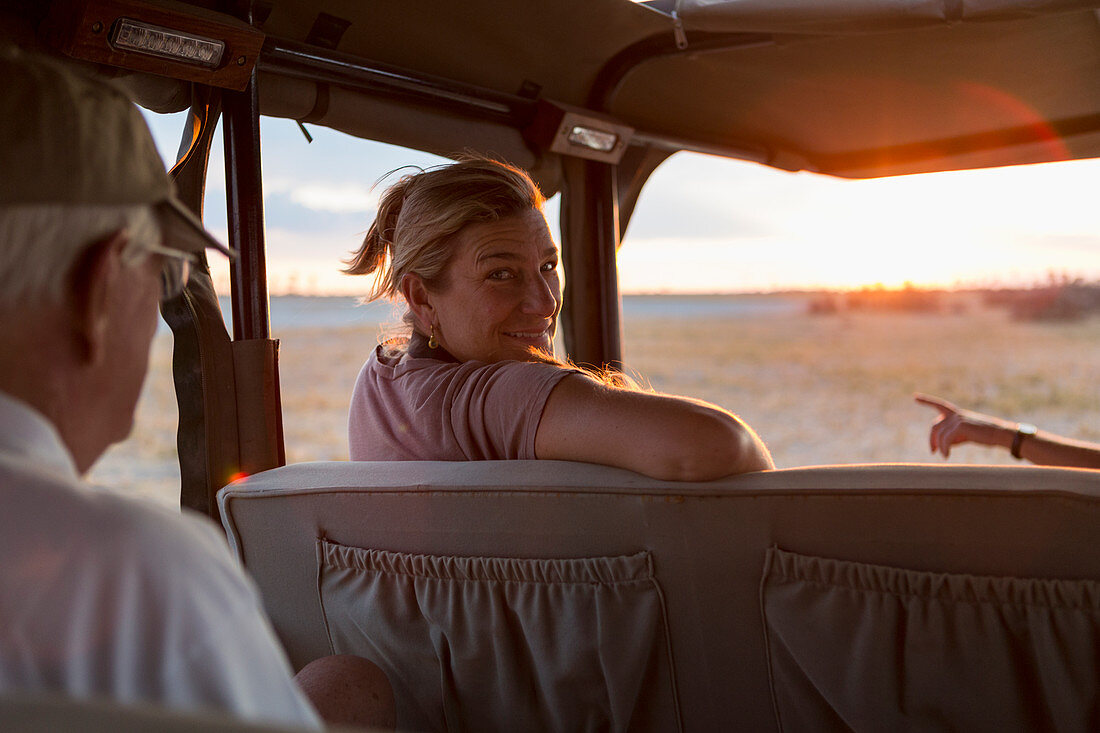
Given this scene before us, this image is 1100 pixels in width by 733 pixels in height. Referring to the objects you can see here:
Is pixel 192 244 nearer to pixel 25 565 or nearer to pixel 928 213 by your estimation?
pixel 25 565

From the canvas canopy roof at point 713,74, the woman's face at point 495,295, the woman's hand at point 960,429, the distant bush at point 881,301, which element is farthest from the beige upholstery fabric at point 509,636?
the distant bush at point 881,301

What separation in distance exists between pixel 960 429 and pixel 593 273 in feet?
4.51

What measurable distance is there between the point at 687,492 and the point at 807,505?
0.18 metres

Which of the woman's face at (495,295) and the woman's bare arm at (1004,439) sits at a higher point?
the woman's face at (495,295)

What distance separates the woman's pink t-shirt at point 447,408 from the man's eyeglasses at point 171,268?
0.80 metres

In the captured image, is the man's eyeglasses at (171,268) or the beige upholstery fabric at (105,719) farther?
the man's eyeglasses at (171,268)

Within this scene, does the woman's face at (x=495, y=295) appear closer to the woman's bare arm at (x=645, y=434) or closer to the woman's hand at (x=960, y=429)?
the woman's bare arm at (x=645, y=434)

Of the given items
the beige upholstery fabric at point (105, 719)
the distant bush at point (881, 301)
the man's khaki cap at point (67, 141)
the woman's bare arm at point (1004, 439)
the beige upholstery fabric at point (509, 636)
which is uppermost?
the distant bush at point (881, 301)

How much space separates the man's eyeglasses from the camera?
0.77 m

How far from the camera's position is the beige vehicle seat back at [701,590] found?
117 centimetres

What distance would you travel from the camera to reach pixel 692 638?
137cm

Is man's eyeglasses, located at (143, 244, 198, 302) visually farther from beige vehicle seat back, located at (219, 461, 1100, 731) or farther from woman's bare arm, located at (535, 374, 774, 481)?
woman's bare arm, located at (535, 374, 774, 481)

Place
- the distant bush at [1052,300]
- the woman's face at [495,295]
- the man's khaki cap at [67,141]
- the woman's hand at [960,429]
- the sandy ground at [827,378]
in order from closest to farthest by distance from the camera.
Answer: the man's khaki cap at [67,141]
the woman's face at [495,295]
the woman's hand at [960,429]
the sandy ground at [827,378]
the distant bush at [1052,300]

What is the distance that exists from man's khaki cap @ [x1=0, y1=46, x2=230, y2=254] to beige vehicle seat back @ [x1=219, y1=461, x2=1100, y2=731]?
86cm
